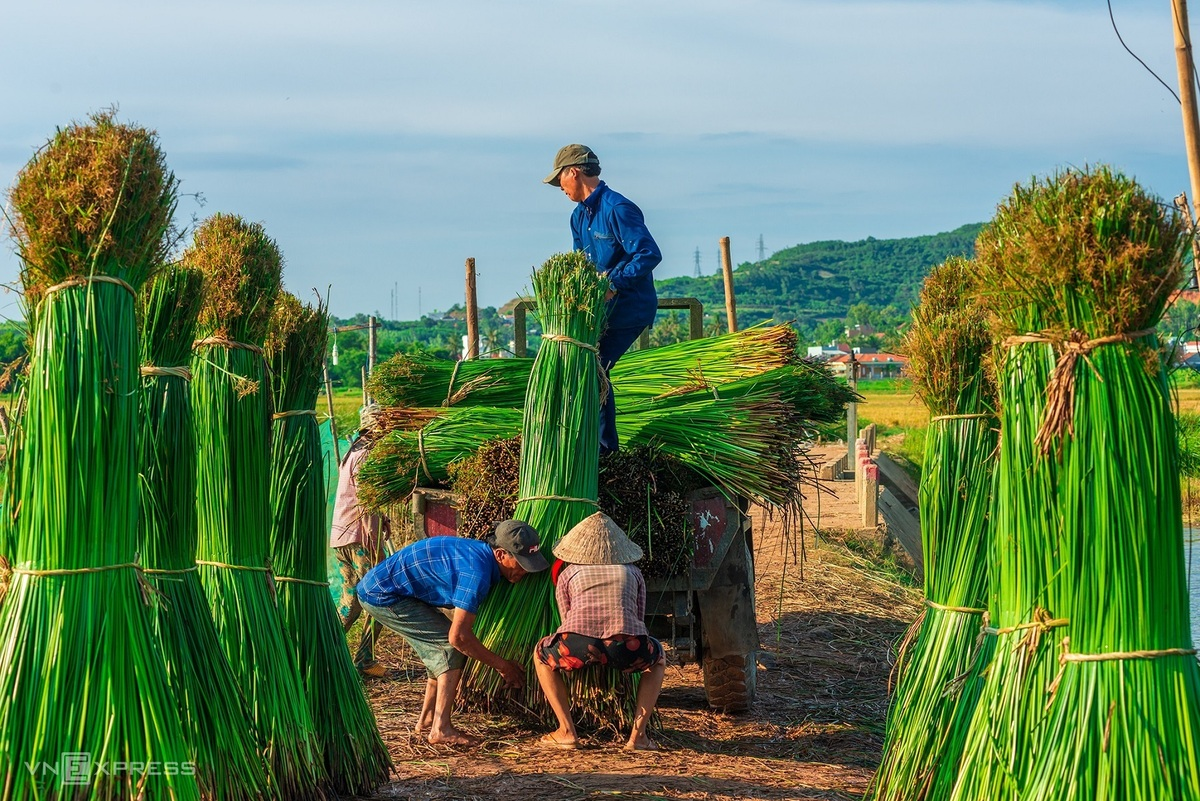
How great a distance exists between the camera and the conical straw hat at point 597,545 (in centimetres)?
514

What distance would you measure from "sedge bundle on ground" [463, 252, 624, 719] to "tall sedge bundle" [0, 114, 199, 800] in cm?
210

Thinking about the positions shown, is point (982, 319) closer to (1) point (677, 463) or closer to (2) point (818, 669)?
(1) point (677, 463)

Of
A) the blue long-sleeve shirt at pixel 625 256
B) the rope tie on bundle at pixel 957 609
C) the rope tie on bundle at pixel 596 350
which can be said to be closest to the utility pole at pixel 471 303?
the blue long-sleeve shirt at pixel 625 256

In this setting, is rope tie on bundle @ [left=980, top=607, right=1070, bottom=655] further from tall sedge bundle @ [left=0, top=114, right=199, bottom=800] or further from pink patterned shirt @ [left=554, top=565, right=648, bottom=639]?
tall sedge bundle @ [left=0, top=114, right=199, bottom=800]

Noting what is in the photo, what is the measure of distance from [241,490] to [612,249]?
2272 millimetres

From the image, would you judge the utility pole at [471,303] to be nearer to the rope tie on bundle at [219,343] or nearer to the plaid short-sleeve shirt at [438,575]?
the plaid short-sleeve shirt at [438,575]

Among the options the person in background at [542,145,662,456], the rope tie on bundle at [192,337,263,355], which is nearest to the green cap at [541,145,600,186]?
the person in background at [542,145,662,456]

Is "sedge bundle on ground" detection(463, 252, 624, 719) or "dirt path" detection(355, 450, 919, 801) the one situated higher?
"sedge bundle on ground" detection(463, 252, 624, 719)

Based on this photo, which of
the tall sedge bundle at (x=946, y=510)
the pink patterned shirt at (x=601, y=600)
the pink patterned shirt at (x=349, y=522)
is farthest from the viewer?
the pink patterned shirt at (x=349, y=522)

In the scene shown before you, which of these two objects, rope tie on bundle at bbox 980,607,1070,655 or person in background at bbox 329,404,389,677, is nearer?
rope tie on bundle at bbox 980,607,1070,655

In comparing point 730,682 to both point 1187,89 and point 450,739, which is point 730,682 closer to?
point 450,739

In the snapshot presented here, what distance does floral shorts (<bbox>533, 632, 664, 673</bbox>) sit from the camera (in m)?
5.15

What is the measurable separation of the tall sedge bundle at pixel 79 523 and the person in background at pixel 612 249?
8.65 feet

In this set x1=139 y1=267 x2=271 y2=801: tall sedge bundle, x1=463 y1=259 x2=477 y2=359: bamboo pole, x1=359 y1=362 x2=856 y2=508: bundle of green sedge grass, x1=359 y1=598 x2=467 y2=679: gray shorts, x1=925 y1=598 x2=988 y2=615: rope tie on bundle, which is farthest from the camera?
x1=463 y1=259 x2=477 y2=359: bamboo pole
